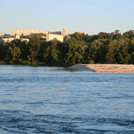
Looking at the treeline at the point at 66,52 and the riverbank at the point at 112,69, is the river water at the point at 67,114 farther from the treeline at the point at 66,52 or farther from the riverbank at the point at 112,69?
the treeline at the point at 66,52

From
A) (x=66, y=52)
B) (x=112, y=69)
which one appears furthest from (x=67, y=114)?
(x=66, y=52)

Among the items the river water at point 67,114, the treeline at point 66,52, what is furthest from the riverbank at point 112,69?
the river water at point 67,114

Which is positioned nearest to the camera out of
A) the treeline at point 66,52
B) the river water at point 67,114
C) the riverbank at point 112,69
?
the river water at point 67,114

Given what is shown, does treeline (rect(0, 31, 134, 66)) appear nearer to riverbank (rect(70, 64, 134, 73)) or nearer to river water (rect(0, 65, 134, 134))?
riverbank (rect(70, 64, 134, 73))

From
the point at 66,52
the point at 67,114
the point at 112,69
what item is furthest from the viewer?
the point at 66,52

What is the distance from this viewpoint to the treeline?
11412 centimetres

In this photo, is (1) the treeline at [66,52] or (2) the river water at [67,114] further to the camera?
(1) the treeline at [66,52]

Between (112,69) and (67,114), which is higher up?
(67,114)

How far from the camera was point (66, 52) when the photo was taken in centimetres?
12619

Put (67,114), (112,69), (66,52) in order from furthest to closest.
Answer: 1. (66,52)
2. (112,69)
3. (67,114)

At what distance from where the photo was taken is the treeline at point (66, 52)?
374 feet

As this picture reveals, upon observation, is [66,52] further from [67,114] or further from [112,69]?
[67,114]

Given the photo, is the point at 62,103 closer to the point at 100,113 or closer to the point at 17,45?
the point at 100,113

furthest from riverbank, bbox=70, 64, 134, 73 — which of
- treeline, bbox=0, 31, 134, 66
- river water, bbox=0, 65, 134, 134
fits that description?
river water, bbox=0, 65, 134, 134
